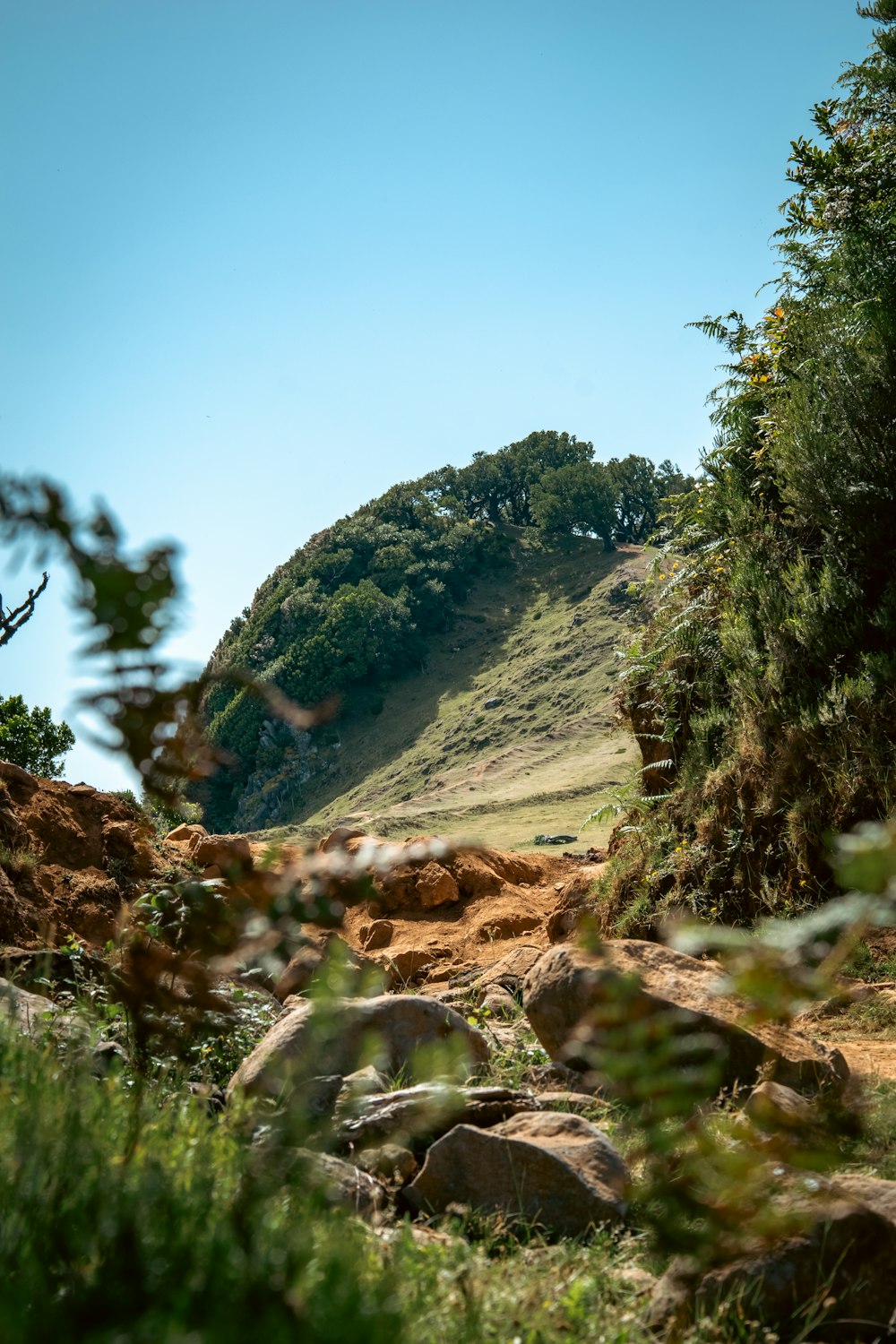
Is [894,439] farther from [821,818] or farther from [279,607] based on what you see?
[279,607]

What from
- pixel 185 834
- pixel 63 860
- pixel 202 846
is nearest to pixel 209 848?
pixel 202 846

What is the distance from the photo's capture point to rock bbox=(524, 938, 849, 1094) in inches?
176

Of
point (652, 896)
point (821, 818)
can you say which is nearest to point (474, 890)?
point (652, 896)

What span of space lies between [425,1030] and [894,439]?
5905 mm

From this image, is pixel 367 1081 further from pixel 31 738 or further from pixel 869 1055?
pixel 31 738

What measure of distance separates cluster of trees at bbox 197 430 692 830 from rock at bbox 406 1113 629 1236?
48.5 meters

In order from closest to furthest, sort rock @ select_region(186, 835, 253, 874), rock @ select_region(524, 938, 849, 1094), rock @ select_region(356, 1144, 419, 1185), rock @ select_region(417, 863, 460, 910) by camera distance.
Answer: rock @ select_region(356, 1144, 419, 1185) → rock @ select_region(524, 938, 849, 1094) → rock @ select_region(186, 835, 253, 874) → rock @ select_region(417, 863, 460, 910)

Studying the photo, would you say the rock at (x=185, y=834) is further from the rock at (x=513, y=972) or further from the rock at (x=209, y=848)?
the rock at (x=513, y=972)

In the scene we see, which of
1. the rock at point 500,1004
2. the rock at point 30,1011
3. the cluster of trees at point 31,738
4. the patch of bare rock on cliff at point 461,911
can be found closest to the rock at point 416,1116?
the rock at point 30,1011

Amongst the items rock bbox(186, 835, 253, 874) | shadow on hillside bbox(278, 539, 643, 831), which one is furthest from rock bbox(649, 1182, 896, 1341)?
shadow on hillside bbox(278, 539, 643, 831)

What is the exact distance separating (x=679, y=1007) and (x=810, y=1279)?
1.52m

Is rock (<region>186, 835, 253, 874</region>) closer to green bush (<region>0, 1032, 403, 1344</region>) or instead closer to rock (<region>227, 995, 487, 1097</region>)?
rock (<region>227, 995, 487, 1097</region>)

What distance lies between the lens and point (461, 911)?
479 inches

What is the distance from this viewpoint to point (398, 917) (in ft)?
40.1
